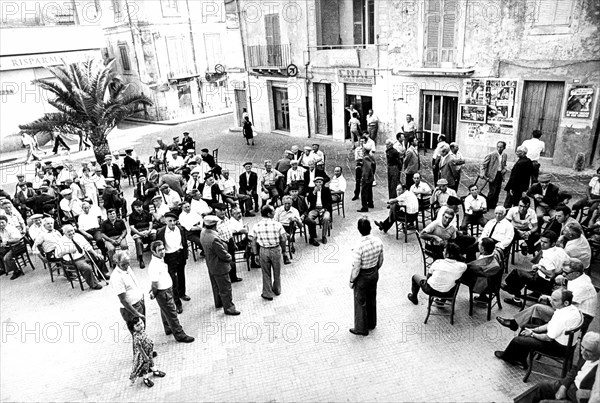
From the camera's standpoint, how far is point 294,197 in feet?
31.3

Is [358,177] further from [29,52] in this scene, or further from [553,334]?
[29,52]

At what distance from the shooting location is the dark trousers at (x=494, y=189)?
10.3 metres

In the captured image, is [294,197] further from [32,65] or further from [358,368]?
[32,65]

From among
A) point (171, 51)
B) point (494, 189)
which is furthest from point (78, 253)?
point (171, 51)

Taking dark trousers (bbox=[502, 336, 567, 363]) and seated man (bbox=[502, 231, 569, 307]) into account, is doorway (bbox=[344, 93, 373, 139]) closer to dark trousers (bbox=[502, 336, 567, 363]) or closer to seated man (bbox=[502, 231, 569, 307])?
seated man (bbox=[502, 231, 569, 307])

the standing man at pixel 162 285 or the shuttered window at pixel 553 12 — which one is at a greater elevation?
the shuttered window at pixel 553 12

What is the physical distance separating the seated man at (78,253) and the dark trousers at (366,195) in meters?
6.18

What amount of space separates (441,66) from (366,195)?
20.0ft

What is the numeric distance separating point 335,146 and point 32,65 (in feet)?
50.4

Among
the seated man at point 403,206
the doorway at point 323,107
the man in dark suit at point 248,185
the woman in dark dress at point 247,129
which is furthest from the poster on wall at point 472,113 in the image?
the woman in dark dress at point 247,129

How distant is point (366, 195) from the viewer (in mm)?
11000

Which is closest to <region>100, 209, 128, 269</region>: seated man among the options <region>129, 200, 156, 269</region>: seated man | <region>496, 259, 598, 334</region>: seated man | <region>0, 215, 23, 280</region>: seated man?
<region>129, 200, 156, 269</region>: seated man

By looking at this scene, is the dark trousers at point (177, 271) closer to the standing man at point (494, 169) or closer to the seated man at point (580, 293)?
the seated man at point (580, 293)

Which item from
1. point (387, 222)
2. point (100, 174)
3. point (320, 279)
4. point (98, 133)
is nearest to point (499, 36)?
point (387, 222)
